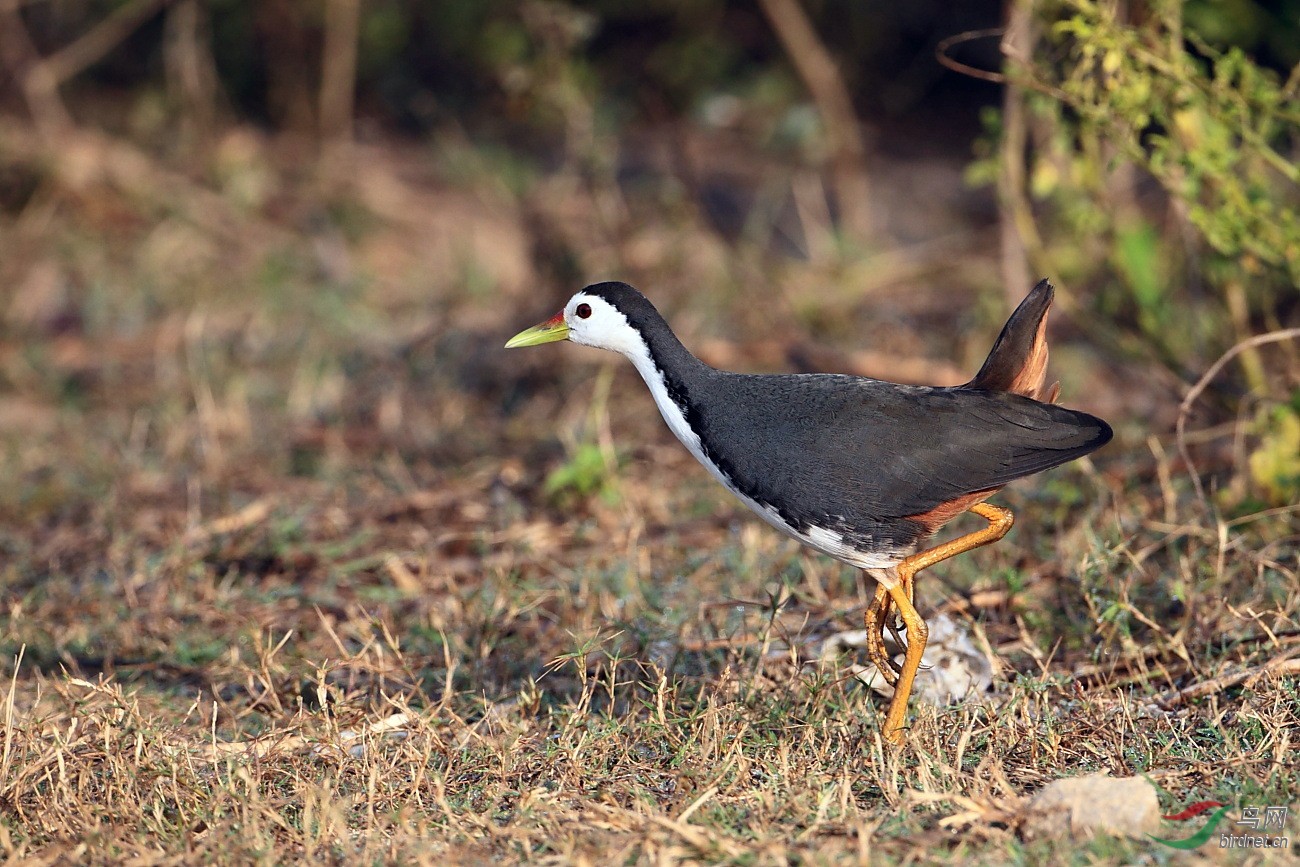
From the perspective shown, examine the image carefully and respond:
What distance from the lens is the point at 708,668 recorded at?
4023mm

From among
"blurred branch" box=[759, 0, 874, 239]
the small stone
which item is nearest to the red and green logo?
the small stone

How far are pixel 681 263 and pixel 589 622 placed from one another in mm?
3405

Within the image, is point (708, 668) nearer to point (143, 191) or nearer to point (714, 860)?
point (714, 860)

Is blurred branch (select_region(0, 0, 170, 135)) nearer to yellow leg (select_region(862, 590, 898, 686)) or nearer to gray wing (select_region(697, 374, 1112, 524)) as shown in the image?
gray wing (select_region(697, 374, 1112, 524))

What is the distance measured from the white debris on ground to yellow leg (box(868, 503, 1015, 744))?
0.18m

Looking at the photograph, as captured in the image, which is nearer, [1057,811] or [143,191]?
[1057,811]

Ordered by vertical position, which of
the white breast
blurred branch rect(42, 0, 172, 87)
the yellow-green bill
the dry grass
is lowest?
the dry grass

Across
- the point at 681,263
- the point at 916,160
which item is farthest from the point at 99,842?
the point at 916,160

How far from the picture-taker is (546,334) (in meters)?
4.11

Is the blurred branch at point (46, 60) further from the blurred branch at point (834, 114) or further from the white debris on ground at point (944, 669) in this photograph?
the white debris on ground at point (944, 669)

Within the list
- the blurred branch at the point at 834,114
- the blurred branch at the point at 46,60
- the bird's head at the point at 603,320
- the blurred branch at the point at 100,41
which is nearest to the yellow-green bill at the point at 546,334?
the bird's head at the point at 603,320

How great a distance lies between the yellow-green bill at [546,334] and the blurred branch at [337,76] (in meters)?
5.75

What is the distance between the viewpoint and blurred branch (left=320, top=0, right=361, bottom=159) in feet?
31.4

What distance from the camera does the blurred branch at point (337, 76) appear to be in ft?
31.4
